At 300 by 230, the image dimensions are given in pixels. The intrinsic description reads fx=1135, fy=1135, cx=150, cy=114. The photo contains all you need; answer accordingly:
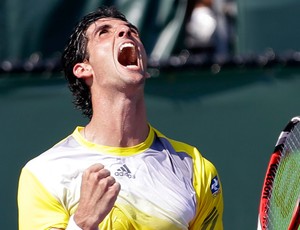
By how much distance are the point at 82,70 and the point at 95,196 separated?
0.77 metres

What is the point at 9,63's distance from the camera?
6730mm

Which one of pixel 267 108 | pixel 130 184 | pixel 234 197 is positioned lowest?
pixel 234 197

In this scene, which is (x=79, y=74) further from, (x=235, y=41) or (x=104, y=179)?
(x=235, y=41)

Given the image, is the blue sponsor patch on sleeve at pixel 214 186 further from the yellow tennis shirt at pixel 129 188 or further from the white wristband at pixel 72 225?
the white wristband at pixel 72 225

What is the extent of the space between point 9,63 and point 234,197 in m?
1.55

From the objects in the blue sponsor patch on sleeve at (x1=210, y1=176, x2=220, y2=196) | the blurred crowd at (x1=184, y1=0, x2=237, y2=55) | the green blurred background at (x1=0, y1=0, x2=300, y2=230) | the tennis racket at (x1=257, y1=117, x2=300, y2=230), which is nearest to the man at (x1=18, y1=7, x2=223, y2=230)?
the blue sponsor patch on sleeve at (x1=210, y1=176, x2=220, y2=196)

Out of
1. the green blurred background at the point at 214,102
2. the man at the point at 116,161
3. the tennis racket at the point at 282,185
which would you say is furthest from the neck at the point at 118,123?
the green blurred background at the point at 214,102

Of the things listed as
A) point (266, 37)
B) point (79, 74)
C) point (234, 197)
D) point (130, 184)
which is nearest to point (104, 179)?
point (130, 184)

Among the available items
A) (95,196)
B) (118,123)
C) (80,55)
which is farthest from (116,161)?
(80,55)

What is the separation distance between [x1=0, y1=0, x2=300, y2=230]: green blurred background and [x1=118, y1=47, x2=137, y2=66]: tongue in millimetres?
2123

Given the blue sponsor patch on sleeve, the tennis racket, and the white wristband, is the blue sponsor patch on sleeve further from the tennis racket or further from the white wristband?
the white wristband

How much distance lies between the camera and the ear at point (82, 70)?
14.8ft

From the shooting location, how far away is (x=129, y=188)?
4.25 m

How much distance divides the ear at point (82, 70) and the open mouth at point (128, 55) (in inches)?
5.2
